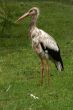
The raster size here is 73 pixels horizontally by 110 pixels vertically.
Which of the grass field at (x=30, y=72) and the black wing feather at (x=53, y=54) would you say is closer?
the grass field at (x=30, y=72)

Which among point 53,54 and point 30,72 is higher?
point 53,54

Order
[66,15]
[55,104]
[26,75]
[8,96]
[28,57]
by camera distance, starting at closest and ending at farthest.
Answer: [55,104], [8,96], [26,75], [28,57], [66,15]

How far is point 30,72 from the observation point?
12.4 metres

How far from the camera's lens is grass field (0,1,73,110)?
9172mm

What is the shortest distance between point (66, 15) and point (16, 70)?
11.6 meters

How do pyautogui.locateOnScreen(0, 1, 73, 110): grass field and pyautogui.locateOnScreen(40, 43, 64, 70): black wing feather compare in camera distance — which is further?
pyautogui.locateOnScreen(40, 43, 64, 70): black wing feather

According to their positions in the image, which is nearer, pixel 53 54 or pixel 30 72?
pixel 53 54

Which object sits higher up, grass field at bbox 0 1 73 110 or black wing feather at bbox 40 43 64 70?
black wing feather at bbox 40 43 64 70

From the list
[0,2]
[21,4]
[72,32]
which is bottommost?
[21,4]

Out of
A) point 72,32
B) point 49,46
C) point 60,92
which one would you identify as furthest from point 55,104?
point 72,32

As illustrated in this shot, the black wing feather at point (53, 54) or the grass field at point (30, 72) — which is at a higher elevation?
the black wing feather at point (53, 54)

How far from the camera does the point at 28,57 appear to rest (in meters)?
14.6

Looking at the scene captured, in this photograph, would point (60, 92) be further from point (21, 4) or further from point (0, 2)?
point (21, 4)

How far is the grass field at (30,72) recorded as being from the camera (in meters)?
9.17
